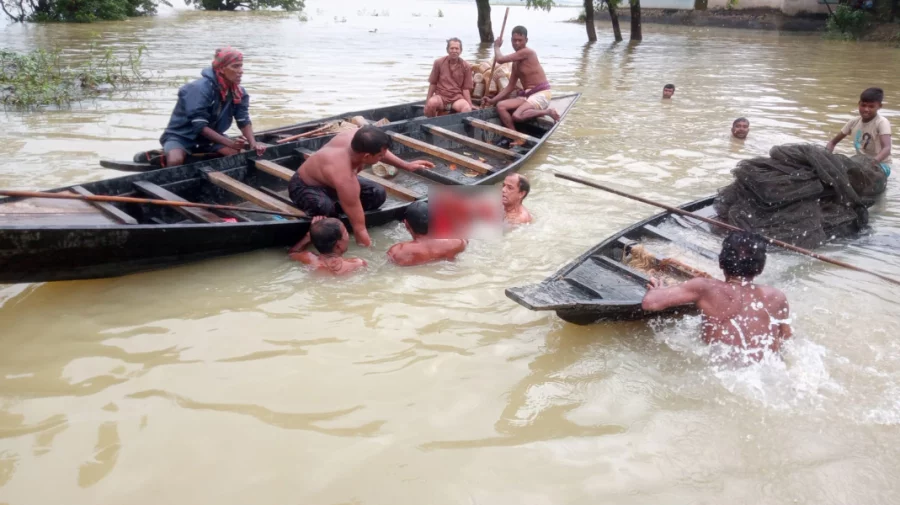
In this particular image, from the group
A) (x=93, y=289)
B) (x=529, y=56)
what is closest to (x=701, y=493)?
(x=93, y=289)

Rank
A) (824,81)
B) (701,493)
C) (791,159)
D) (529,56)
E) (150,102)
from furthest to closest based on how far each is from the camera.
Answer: (824,81) < (150,102) < (529,56) < (791,159) < (701,493)

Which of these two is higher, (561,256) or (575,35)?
(575,35)

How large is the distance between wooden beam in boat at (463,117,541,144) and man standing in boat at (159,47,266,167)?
3001mm

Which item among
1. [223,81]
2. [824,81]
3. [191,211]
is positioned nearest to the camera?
[191,211]

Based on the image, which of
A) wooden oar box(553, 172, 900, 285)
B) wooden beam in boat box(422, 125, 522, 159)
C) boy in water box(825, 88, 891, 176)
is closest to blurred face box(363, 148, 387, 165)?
wooden oar box(553, 172, 900, 285)

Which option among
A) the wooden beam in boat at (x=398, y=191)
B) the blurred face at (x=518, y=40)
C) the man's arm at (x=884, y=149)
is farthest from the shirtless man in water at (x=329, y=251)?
the man's arm at (x=884, y=149)

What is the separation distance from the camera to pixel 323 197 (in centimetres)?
482

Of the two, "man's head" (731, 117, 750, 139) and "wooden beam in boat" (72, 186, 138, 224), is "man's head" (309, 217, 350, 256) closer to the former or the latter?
"wooden beam in boat" (72, 186, 138, 224)

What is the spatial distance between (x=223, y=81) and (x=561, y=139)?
16.2 feet

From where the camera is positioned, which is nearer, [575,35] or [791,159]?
[791,159]

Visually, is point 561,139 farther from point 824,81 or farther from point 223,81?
point 824,81

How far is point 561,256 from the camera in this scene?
5035 millimetres

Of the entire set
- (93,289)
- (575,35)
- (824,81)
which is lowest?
(93,289)

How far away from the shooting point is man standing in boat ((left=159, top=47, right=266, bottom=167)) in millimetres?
5477
